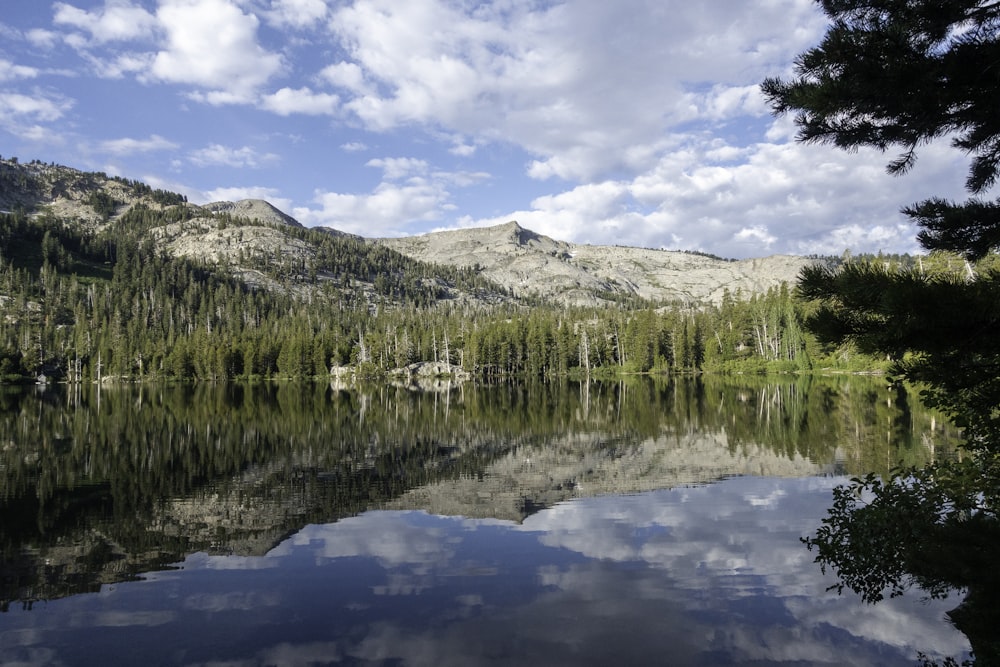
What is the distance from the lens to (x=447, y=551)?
58.7 ft

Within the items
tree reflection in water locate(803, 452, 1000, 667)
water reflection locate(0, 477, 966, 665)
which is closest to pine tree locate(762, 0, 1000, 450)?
tree reflection in water locate(803, 452, 1000, 667)

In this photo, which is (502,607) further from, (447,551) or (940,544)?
(940,544)

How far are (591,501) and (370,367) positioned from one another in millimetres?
130422

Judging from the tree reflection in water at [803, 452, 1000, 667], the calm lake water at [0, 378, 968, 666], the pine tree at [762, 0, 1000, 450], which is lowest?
the calm lake water at [0, 378, 968, 666]

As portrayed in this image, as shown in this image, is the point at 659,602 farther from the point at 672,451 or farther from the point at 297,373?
the point at 297,373

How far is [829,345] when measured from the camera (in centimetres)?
680

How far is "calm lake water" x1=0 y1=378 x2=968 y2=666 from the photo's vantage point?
11727 mm

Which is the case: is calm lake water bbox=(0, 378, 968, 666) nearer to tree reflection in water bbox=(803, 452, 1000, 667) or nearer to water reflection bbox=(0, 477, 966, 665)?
water reflection bbox=(0, 477, 966, 665)

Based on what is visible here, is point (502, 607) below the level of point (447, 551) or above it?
above

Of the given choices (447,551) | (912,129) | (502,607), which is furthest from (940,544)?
(447,551)

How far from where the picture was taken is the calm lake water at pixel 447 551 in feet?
38.5

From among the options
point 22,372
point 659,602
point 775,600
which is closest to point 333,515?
point 659,602

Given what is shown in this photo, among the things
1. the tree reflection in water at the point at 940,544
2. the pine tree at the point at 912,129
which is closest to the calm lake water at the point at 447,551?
the tree reflection in water at the point at 940,544

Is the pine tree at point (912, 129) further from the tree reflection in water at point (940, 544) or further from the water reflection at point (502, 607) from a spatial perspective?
the water reflection at point (502, 607)
